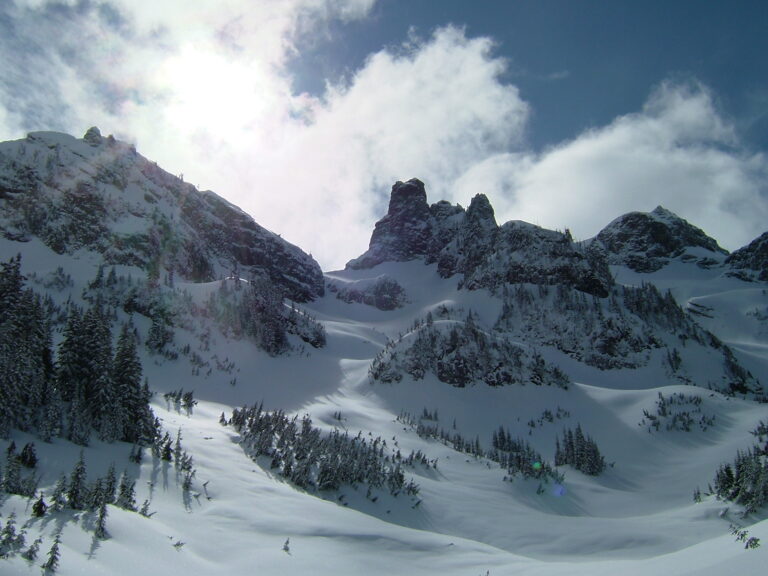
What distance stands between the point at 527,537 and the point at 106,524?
54.3ft

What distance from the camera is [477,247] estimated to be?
458 feet

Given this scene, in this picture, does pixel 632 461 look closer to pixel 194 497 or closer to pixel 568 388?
pixel 568 388

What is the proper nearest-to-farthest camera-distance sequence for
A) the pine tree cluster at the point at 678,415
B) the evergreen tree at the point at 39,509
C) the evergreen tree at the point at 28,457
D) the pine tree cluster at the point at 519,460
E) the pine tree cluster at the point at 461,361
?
the evergreen tree at the point at 39,509
the evergreen tree at the point at 28,457
the pine tree cluster at the point at 519,460
the pine tree cluster at the point at 678,415
the pine tree cluster at the point at 461,361

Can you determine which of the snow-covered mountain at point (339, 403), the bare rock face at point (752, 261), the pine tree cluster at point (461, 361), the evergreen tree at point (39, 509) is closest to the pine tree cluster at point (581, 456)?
the snow-covered mountain at point (339, 403)

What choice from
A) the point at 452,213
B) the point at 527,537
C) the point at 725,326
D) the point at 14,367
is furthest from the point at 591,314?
the point at 452,213

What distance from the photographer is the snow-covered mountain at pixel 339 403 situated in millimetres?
11312

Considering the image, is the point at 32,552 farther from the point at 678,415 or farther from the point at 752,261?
the point at 752,261

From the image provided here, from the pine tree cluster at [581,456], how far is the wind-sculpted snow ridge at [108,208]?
57.4 metres

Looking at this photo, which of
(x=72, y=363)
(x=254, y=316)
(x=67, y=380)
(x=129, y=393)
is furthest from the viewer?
(x=254, y=316)

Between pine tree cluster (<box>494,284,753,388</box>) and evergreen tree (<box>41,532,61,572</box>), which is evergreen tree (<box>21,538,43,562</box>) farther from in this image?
pine tree cluster (<box>494,284,753,388</box>)

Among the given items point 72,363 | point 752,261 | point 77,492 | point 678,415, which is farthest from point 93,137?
point 752,261

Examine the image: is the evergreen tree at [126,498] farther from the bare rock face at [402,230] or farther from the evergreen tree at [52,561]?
the bare rock face at [402,230]

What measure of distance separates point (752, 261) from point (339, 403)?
180798 mm

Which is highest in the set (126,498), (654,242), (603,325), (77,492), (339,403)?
(654,242)
